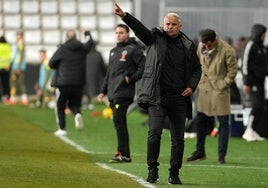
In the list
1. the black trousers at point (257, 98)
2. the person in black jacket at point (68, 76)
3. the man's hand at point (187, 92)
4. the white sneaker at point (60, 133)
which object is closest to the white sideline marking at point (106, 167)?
the white sneaker at point (60, 133)

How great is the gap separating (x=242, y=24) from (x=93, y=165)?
19.7 metres

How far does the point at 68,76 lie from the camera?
25.0m

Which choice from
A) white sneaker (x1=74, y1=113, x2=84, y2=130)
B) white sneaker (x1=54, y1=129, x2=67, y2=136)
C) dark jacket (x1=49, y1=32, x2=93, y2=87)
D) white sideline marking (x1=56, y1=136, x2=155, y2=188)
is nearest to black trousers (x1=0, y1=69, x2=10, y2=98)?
white sneaker (x1=74, y1=113, x2=84, y2=130)

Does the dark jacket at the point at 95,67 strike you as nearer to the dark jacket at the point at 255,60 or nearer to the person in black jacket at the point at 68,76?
the person in black jacket at the point at 68,76

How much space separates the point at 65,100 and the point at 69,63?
738 millimetres

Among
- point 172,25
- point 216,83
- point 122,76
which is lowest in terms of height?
point 216,83

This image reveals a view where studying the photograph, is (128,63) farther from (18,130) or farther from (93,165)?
(18,130)

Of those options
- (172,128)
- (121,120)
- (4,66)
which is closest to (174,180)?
(172,128)

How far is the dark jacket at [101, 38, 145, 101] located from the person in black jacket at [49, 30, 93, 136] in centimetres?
614

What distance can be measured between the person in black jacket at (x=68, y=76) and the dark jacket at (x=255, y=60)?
3405 millimetres

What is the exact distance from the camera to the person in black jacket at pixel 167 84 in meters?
14.9

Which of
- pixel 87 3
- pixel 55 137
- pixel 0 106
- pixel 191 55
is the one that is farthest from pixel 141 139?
pixel 87 3

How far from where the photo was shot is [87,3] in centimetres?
4659

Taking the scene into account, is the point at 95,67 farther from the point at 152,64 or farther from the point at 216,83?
the point at 152,64
